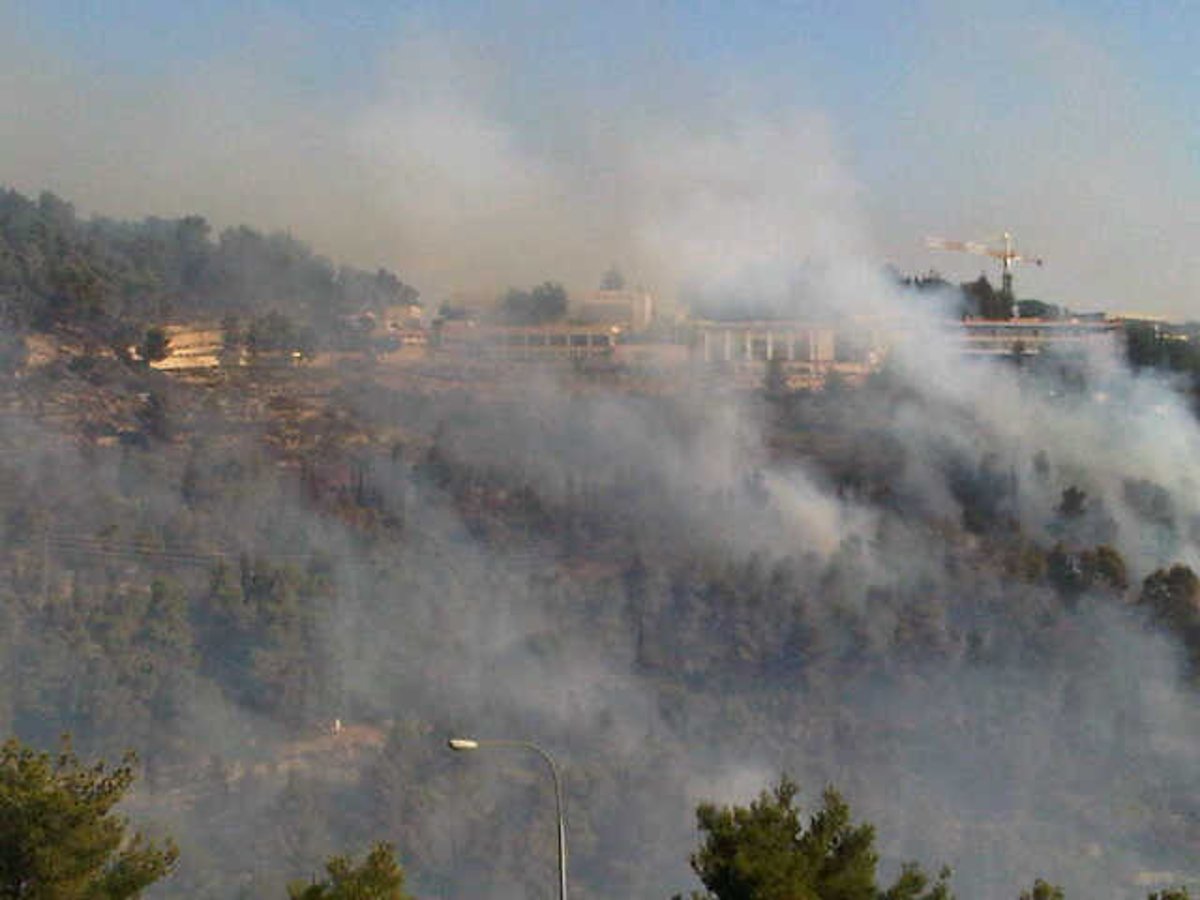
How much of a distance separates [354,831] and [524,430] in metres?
18.1

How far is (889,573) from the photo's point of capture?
122 ft

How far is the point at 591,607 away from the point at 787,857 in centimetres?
2111

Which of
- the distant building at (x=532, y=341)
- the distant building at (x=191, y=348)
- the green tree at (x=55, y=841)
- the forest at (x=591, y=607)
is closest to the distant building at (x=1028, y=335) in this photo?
the forest at (x=591, y=607)

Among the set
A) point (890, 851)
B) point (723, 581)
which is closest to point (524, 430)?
point (723, 581)

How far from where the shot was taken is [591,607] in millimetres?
35719

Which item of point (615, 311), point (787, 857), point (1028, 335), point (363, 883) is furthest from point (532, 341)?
point (787, 857)

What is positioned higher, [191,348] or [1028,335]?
[1028,335]

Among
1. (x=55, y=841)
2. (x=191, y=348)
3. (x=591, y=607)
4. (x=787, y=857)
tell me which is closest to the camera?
(x=55, y=841)

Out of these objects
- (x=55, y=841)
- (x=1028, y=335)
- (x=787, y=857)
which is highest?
(x=1028, y=335)

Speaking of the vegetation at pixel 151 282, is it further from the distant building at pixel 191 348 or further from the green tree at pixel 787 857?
the green tree at pixel 787 857

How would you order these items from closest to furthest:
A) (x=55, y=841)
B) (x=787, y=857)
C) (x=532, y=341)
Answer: (x=55, y=841), (x=787, y=857), (x=532, y=341)

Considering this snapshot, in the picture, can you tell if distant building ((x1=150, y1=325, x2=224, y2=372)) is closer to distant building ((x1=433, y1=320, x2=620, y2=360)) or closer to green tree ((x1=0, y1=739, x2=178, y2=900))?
distant building ((x1=433, y1=320, x2=620, y2=360))

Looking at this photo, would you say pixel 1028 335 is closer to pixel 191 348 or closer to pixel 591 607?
pixel 591 607

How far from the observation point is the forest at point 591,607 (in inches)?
1111
